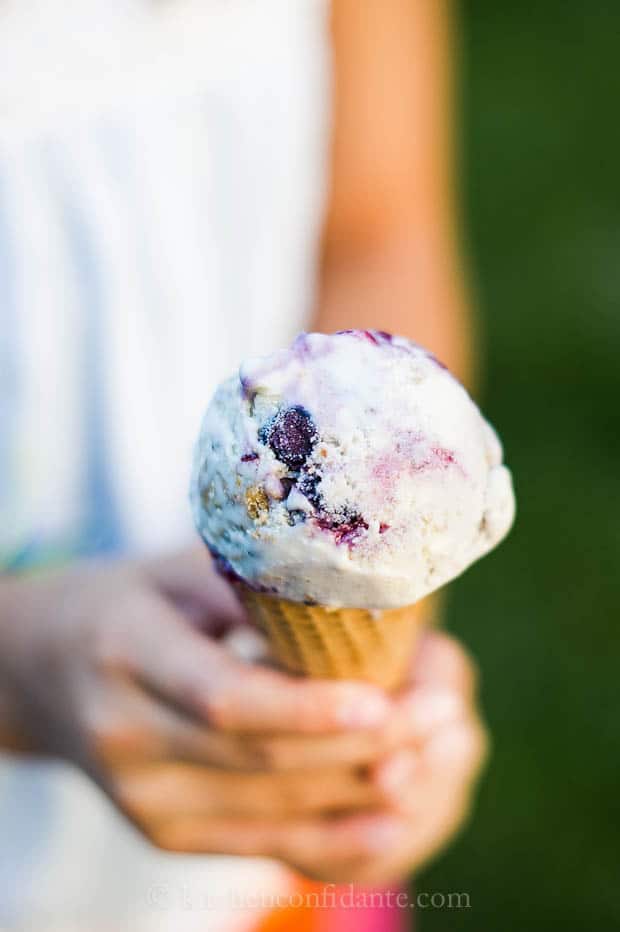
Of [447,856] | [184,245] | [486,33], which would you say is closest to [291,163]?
[184,245]

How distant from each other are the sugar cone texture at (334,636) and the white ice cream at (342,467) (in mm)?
50

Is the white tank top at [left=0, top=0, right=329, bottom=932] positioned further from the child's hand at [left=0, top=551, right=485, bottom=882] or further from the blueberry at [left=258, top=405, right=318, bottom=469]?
the blueberry at [left=258, top=405, right=318, bottom=469]

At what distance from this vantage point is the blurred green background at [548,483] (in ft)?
6.10

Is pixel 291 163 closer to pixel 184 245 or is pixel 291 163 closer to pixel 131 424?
pixel 184 245

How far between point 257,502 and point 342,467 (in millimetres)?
56

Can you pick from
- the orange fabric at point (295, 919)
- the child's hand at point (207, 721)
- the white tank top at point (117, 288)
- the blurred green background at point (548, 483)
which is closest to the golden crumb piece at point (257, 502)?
A: the child's hand at point (207, 721)

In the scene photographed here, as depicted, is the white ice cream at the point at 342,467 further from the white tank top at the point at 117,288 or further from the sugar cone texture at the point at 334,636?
the white tank top at the point at 117,288

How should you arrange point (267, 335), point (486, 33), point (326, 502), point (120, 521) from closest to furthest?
1. point (326, 502)
2. point (120, 521)
3. point (267, 335)
4. point (486, 33)

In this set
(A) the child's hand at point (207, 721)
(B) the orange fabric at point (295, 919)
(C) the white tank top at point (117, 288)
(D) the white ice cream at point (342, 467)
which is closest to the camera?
(D) the white ice cream at point (342, 467)

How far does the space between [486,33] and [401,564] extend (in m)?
4.31

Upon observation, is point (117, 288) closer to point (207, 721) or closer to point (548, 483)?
point (207, 721)

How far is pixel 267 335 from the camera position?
1430mm

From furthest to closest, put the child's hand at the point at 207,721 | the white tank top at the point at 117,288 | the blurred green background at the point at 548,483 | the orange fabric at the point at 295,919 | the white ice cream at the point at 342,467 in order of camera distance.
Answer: the blurred green background at the point at 548,483, the orange fabric at the point at 295,919, the white tank top at the point at 117,288, the child's hand at the point at 207,721, the white ice cream at the point at 342,467

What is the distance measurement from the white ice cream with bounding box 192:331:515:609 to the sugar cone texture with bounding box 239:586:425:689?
0.05 metres
